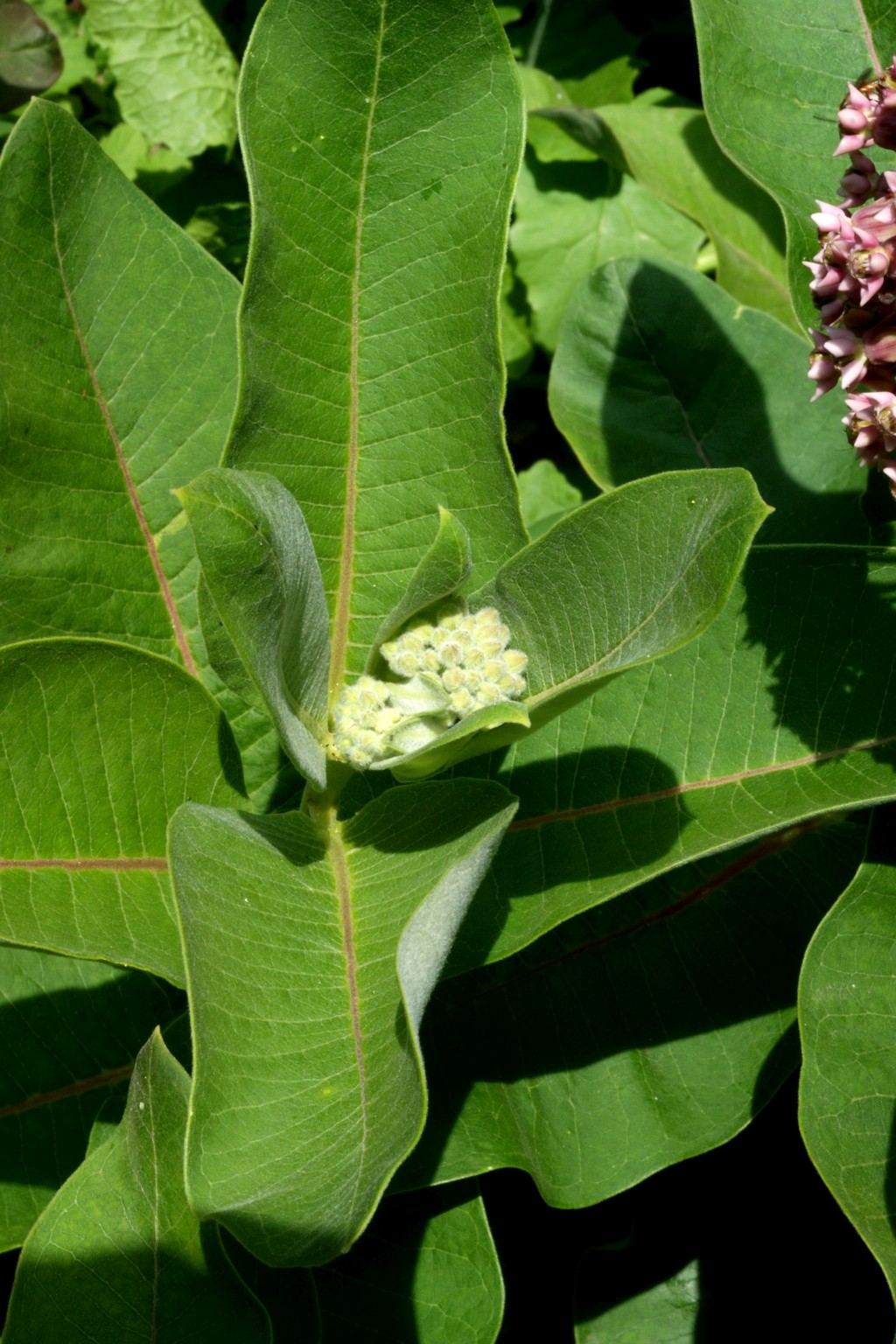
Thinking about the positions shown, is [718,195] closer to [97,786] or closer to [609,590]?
[609,590]

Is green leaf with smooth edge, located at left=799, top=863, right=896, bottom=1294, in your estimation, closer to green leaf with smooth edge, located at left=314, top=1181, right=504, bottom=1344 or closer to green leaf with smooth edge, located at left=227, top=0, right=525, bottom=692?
green leaf with smooth edge, located at left=314, top=1181, right=504, bottom=1344

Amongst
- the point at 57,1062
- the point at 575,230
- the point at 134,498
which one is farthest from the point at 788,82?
the point at 57,1062

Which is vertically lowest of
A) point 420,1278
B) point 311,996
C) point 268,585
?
point 420,1278

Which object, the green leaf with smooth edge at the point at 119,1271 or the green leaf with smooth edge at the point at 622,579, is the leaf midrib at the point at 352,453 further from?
the green leaf with smooth edge at the point at 119,1271

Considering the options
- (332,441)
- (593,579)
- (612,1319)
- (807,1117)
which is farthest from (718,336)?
(612,1319)

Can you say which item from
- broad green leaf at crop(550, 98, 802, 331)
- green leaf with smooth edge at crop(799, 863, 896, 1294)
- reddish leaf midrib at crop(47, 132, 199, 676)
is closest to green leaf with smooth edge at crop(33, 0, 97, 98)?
broad green leaf at crop(550, 98, 802, 331)

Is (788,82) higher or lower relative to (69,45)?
lower
